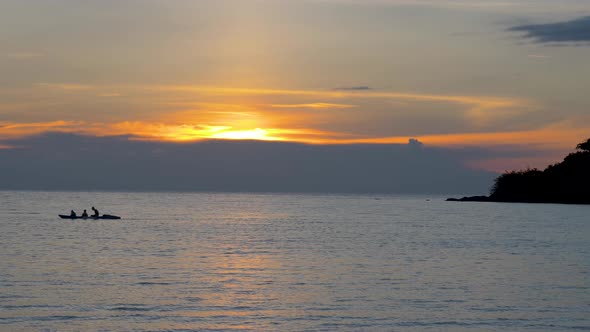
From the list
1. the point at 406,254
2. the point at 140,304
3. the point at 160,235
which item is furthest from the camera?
the point at 160,235

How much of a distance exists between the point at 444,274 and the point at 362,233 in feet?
142

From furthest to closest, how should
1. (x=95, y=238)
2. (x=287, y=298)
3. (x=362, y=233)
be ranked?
1. (x=362, y=233)
2. (x=95, y=238)
3. (x=287, y=298)

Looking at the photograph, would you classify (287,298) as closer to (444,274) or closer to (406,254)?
(444,274)

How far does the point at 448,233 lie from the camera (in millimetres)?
96000

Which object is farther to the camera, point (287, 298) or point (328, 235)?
point (328, 235)

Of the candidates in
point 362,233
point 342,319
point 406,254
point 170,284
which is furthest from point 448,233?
point 342,319

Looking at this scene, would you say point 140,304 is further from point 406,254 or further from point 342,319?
point 406,254

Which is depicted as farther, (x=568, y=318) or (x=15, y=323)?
(x=568, y=318)

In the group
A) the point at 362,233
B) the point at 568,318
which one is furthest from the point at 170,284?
the point at 362,233

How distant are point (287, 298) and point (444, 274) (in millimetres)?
14553

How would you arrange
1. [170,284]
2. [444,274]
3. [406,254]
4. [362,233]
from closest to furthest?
[170,284] → [444,274] → [406,254] → [362,233]

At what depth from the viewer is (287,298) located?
4012 cm

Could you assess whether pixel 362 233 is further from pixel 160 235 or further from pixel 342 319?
pixel 342 319

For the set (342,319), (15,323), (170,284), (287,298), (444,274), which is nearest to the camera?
(15,323)
